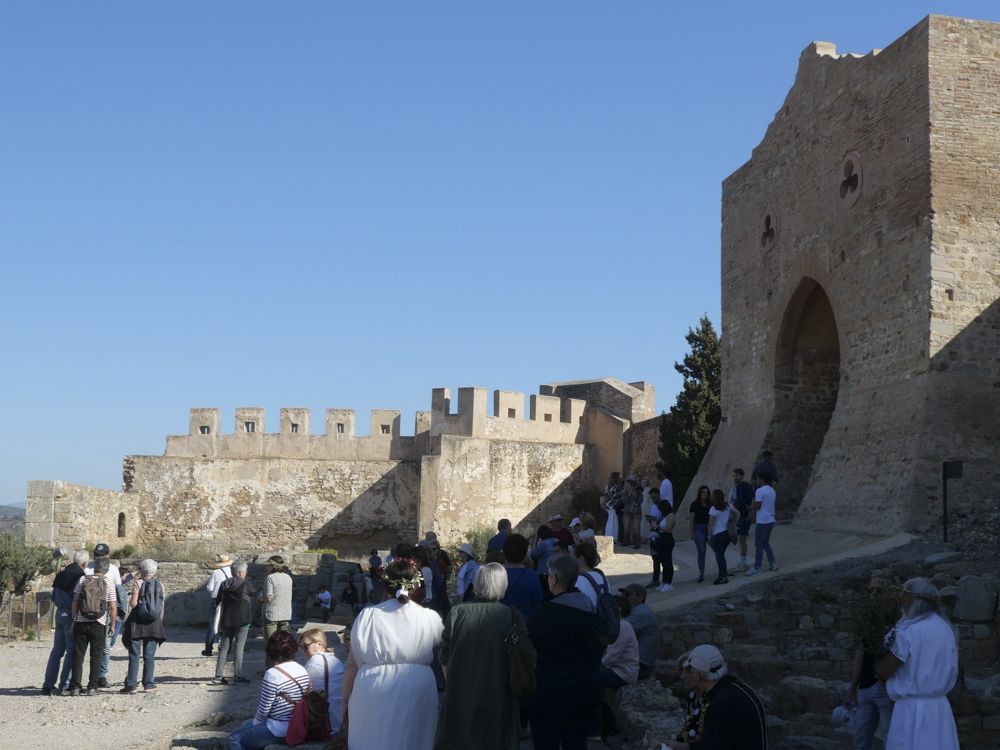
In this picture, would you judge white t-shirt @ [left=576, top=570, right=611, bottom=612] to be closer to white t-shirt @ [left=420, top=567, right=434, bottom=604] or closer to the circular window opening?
white t-shirt @ [left=420, top=567, right=434, bottom=604]

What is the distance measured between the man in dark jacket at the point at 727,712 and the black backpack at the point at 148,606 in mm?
7439

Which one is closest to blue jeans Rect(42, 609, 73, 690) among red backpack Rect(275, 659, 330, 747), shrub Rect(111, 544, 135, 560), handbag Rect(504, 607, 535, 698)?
red backpack Rect(275, 659, 330, 747)

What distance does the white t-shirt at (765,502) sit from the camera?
41.7 feet

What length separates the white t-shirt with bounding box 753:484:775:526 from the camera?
12.7m

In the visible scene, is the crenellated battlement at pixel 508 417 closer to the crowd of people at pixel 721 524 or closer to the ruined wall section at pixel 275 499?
the ruined wall section at pixel 275 499

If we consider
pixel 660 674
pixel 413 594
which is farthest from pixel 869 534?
pixel 413 594

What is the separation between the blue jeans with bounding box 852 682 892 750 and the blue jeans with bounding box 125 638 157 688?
23.3ft

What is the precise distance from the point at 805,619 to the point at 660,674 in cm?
264

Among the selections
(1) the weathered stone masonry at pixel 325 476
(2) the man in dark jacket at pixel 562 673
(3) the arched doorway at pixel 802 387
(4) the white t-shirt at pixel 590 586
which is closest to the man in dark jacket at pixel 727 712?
(2) the man in dark jacket at pixel 562 673

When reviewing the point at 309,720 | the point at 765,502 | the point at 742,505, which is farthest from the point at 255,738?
the point at 742,505

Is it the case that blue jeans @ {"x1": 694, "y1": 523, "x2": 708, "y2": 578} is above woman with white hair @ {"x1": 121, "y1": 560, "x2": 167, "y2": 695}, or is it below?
above

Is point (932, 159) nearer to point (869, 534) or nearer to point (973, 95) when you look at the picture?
point (973, 95)

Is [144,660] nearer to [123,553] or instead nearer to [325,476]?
[123,553]

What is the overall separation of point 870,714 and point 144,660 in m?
7.30
